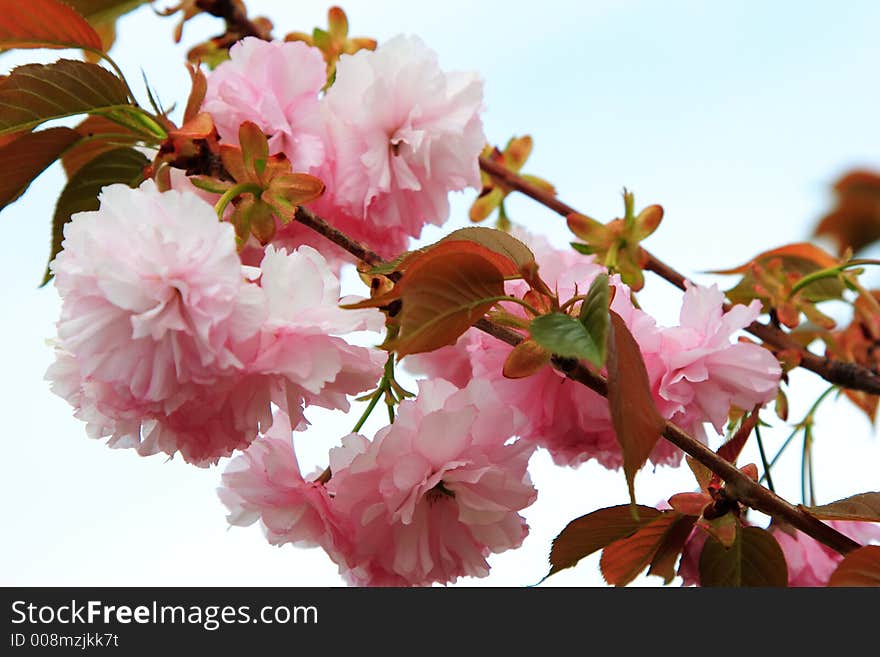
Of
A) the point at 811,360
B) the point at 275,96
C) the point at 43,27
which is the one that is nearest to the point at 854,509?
the point at 811,360

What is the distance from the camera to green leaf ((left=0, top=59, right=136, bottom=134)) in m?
0.56

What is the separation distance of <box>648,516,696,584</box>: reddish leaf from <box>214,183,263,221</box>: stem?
336mm

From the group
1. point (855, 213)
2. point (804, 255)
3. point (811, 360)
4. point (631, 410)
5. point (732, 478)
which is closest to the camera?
point (631, 410)

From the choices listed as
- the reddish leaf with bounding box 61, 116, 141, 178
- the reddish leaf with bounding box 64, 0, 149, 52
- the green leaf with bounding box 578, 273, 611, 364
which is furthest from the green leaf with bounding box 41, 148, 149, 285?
the green leaf with bounding box 578, 273, 611, 364

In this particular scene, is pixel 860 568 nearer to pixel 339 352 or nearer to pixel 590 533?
pixel 590 533

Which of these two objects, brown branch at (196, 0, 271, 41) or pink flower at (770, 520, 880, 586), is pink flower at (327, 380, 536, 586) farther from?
brown branch at (196, 0, 271, 41)

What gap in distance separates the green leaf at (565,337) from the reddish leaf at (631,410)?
16 mm

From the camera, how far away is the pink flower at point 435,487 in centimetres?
55

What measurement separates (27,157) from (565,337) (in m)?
0.40

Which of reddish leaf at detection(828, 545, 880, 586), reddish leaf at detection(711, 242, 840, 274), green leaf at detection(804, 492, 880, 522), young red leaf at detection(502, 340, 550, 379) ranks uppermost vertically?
reddish leaf at detection(711, 242, 840, 274)

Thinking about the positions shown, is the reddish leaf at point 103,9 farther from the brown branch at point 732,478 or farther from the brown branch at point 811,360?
the brown branch at point 732,478

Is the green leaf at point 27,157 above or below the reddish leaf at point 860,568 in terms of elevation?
above

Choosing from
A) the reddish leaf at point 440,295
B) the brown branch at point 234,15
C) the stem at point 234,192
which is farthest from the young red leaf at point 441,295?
the brown branch at point 234,15

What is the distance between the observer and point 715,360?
59 cm
